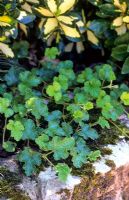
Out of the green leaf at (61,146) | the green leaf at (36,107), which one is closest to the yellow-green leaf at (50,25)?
the green leaf at (36,107)

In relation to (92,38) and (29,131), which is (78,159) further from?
(92,38)

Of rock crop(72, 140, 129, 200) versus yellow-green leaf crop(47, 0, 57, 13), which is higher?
yellow-green leaf crop(47, 0, 57, 13)

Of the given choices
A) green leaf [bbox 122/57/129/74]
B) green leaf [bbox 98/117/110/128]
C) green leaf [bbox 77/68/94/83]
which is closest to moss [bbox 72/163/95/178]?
green leaf [bbox 98/117/110/128]

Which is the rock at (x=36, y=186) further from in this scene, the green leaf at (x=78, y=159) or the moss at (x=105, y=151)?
the moss at (x=105, y=151)

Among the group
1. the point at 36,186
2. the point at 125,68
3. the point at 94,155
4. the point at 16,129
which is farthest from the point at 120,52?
the point at 36,186

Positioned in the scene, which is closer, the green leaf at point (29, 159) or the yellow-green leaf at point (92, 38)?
the green leaf at point (29, 159)

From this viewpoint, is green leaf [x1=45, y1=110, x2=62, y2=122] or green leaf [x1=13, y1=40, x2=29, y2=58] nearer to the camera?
green leaf [x1=45, y1=110, x2=62, y2=122]

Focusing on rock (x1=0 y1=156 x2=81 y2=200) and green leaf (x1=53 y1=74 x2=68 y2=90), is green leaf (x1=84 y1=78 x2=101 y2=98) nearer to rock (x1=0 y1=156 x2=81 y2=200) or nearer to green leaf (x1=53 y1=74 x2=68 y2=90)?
green leaf (x1=53 y1=74 x2=68 y2=90)
